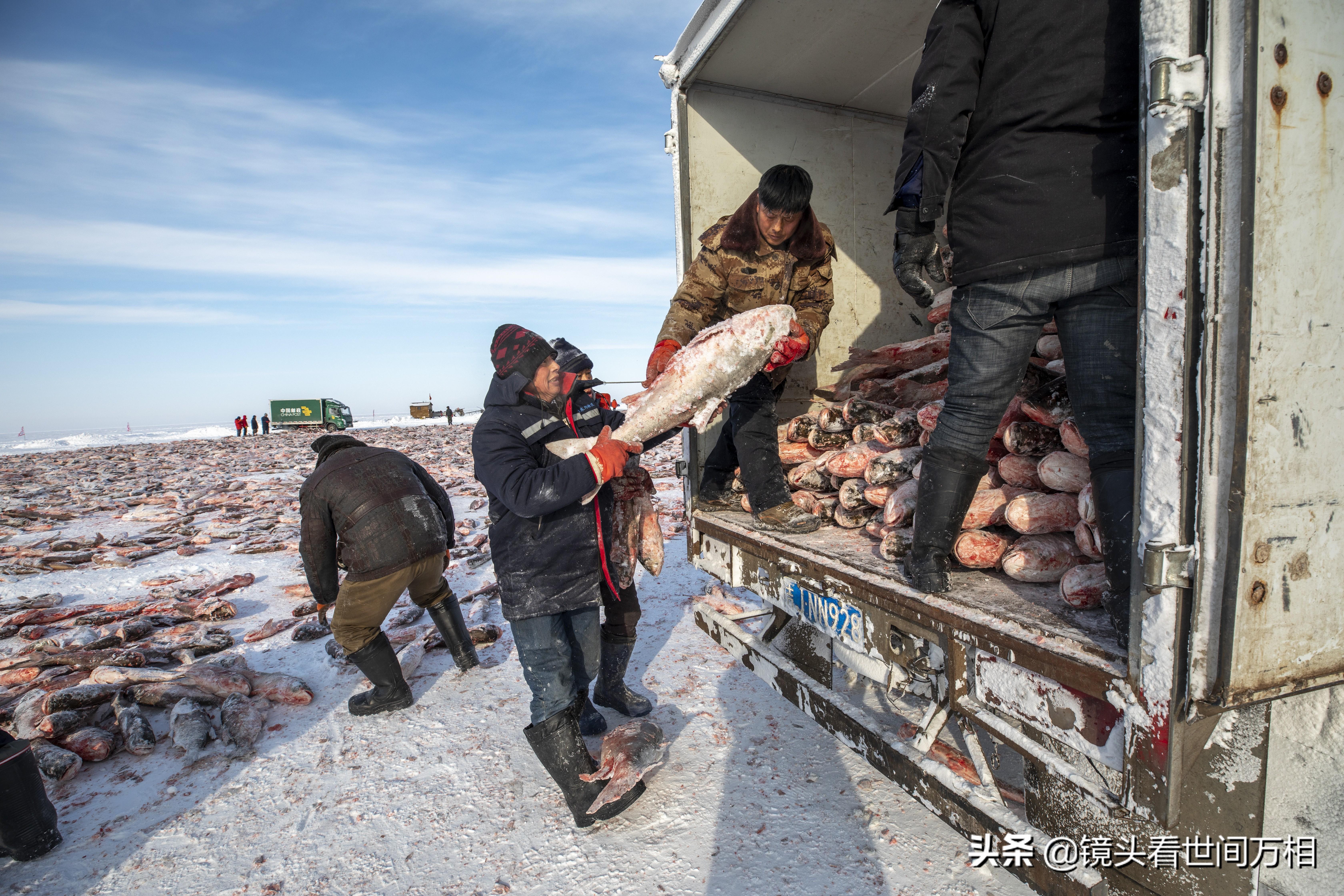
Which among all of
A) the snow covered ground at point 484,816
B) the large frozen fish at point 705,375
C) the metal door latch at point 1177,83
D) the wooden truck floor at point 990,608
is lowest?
the snow covered ground at point 484,816

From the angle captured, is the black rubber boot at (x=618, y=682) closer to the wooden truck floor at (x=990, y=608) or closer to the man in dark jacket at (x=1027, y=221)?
the wooden truck floor at (x=990, y=608)

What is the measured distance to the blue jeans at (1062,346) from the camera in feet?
5.20

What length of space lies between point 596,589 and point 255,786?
73.3 inches

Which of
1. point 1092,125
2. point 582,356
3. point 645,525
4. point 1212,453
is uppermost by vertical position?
point 1092,125

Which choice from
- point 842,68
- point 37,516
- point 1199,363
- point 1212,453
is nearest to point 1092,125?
point 1199,363

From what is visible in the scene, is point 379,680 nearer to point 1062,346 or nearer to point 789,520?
point 789,520

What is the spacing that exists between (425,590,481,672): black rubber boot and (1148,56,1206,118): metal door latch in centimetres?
398

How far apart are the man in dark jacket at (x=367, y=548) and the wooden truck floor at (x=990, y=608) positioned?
6.88ft

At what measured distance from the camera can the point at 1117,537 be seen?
156cm

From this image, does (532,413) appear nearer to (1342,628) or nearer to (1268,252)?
(1268,252)

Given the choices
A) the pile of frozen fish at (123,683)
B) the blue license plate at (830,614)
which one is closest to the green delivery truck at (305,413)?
the pile of frozen fish at (123,683)

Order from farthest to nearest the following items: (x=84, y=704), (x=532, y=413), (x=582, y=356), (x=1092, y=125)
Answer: (x=84, y=704) → (x=582, y=356) → (x=532, y=413) → (x=1092, y=125)

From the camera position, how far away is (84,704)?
345 centimetres

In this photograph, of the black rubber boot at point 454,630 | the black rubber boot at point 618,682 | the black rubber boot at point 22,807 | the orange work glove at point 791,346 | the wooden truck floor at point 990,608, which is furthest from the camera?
the black rubber boot at point 454,630
